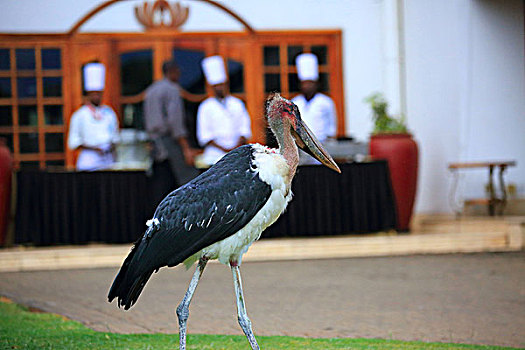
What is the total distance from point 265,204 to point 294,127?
0.42 metres

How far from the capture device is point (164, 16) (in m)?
12.3

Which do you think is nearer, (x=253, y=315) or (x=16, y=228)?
(x=253, y=315)

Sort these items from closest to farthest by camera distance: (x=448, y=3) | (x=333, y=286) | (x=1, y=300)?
(x=1, y=300), (x=333, y=286), (x=448, y=3)

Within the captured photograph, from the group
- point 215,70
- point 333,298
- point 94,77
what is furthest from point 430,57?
point 333,298

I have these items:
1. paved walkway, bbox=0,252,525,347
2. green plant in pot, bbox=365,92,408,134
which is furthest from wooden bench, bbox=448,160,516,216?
paved walkway, bbox=0,252,525,347

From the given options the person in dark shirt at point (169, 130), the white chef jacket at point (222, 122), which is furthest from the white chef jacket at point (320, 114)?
the person in dark shirt at point (169, 130)

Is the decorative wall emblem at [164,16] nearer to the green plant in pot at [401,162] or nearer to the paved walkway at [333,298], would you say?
the green plant in pot at [401,162]

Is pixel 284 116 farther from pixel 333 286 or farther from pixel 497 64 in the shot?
pixel 497 64

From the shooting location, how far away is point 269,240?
9945mm

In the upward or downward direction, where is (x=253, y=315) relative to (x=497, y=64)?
downward

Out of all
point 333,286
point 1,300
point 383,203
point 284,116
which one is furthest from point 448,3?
point 284,116

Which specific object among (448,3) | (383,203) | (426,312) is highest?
(448,3)

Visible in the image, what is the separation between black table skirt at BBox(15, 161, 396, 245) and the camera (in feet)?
31.1

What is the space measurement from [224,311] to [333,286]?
4.85 feet
